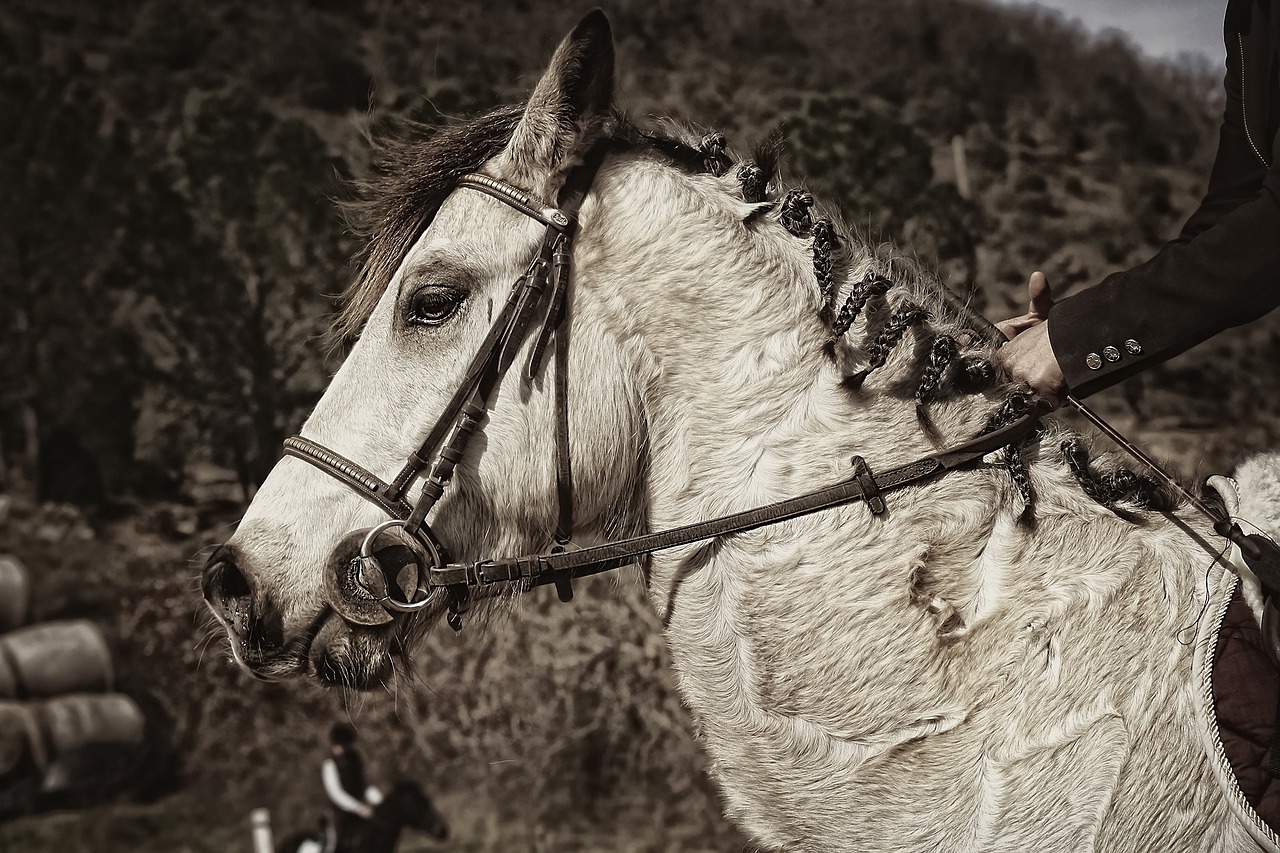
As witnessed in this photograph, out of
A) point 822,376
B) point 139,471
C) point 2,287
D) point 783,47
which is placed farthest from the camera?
point 783,47

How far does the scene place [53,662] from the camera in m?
11.7

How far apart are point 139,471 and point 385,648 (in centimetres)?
1365

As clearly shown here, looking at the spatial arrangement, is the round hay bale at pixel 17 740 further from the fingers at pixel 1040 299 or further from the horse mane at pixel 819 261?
the fingers at pixel 1040 299

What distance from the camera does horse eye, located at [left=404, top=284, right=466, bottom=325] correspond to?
234cm

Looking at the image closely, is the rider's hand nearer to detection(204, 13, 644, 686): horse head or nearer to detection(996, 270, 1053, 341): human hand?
detection(996, 270, 1053, 341): human hand

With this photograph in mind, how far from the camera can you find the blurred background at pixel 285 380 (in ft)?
35.0

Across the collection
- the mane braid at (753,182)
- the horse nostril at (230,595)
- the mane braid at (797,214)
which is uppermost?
the mane braid at (753,182)

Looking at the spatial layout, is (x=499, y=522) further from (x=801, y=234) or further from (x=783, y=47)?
(x=783, y=47)

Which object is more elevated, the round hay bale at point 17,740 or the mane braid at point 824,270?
the mane braid at point 824,270

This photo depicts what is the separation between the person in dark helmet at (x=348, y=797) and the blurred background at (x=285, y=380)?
1281mm

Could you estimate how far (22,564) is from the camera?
12695mm

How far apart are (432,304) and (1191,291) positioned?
5.47 feet

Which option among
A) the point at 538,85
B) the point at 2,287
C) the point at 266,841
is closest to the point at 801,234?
the point at 538,85

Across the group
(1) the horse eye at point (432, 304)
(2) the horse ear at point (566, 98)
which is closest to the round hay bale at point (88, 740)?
(1) the horse eye at point (432, 304)
